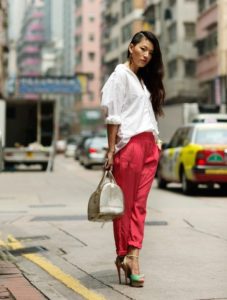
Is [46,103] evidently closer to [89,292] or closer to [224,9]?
[224,9]

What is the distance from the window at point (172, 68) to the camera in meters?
58.3

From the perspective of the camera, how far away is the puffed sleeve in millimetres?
5973

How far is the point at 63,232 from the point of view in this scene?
9.59 m

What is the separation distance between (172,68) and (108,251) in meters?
52.0

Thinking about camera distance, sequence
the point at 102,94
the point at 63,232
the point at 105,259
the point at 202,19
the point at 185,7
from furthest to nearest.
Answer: the point at 185,7, the point at 202,19, the point at 63,232, the point at 105,259, the point at 102,94

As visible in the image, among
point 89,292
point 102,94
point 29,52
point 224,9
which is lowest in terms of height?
point 89,292

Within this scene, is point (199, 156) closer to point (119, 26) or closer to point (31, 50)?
point (119, 26)

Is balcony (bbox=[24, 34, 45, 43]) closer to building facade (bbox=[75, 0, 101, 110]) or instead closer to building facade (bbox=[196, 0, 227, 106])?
building facade (bbox=[75, 0, 101, 110])

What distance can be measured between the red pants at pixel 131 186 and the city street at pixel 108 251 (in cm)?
37

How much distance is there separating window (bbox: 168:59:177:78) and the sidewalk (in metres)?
52.0

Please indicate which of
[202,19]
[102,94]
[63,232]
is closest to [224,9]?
[202,19]

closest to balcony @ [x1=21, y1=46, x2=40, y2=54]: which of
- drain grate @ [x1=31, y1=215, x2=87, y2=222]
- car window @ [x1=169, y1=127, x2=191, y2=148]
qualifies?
car window @ [x1=169, y1=127, x2=191, y2=148]

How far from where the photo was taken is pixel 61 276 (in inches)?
255

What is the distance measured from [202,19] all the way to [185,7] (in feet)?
22.9
